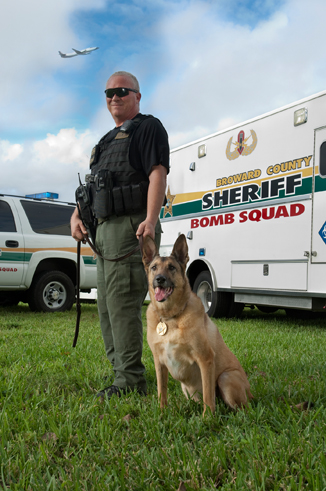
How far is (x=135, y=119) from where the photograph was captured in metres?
3.18

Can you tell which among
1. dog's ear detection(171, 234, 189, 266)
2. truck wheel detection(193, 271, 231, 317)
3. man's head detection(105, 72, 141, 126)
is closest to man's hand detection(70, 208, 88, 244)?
man's head detection(105, 72, 141, 126)

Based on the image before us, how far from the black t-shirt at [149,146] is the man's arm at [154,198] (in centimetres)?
5

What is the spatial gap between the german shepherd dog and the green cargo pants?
0.35 m

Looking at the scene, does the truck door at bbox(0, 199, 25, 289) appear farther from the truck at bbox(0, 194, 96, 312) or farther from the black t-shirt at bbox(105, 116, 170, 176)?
the black t-shirt at bbox(105, 116, 170, 176)

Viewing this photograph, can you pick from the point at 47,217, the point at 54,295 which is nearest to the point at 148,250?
the point at 54,295

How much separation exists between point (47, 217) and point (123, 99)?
5.63 meters

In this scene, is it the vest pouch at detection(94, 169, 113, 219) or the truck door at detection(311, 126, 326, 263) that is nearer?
the vest pouch at detection(94, 169, 113, 219)

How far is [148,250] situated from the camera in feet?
9.02

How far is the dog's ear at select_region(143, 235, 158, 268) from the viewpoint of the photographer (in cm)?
273

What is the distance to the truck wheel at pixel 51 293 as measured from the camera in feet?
26.4

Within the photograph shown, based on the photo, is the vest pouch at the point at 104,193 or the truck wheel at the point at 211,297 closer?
the vest pouch at the point at 104,193

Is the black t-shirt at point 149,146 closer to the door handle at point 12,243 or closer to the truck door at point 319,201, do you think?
the truck door at point 319,201

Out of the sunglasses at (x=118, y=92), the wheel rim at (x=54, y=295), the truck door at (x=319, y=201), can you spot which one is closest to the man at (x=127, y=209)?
the sunglasses at (x=118, y=92)

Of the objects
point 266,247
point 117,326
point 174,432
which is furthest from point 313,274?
point 174,432
